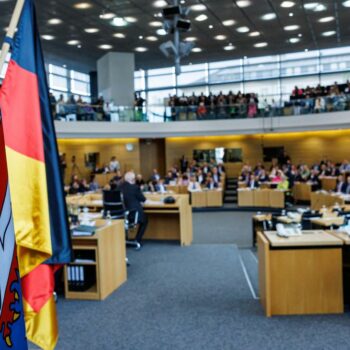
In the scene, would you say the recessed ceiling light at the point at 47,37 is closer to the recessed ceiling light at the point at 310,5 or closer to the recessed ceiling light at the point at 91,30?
the recessed ceiling light at the point at 91,30

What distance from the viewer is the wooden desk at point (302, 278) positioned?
482 centimetres

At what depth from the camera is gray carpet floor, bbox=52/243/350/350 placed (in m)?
4.15

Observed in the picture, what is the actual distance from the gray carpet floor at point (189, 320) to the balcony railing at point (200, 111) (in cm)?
1362

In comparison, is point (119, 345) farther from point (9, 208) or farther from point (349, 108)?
point (349, 108)

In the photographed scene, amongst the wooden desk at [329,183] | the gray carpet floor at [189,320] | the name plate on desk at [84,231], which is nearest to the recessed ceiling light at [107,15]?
the wooden desk at [329,183]

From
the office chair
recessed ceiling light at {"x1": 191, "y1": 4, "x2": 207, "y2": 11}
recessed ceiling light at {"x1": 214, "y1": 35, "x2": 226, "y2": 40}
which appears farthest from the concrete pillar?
the office chair

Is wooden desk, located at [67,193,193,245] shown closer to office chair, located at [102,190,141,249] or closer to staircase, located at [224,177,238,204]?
office chair, located at [102,190,141,249]

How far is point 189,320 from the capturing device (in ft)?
15.6

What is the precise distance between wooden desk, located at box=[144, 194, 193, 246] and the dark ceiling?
29.2 ft

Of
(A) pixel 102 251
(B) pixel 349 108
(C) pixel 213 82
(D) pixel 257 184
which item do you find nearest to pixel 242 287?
(A) pixel 102 251

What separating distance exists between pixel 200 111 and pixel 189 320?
1707 centimetres

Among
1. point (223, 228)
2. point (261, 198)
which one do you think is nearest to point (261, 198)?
point (261, 198)

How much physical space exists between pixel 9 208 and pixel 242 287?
4.46 meters

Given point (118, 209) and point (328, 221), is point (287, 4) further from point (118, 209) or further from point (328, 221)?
point (118, 209)
